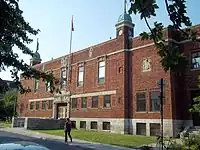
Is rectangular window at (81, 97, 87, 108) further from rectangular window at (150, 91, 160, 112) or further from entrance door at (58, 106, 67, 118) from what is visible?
rectangular window at (150, 91, 160, 112)

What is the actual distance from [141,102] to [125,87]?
2655 millimetres

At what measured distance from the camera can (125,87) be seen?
32531 mm

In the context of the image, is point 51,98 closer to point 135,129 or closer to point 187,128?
point 135,129

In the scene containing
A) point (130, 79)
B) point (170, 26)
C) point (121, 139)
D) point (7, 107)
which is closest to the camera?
point (170, 26)

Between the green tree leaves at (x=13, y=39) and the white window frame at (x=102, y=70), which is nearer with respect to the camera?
the green tree leaves at (x=13, y=39)

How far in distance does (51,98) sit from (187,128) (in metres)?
23.6

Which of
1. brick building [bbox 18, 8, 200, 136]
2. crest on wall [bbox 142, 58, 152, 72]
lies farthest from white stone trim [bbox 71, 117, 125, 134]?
crest on wall [bbox 142, 58, 152, 72]

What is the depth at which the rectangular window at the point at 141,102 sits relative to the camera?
3051 cm

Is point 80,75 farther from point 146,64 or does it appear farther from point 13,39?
point 13,39

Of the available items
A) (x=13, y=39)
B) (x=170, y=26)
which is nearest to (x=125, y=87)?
(x=13, y=39)

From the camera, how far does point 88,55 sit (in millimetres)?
39000

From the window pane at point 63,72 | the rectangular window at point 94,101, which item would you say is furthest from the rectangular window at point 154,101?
the window pane at point 63,72

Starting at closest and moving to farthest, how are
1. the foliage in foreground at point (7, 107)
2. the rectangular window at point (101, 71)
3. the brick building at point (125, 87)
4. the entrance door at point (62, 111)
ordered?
the brick building at point (125, 87) < the rectangular window at point (101, 71) < the entrance door at point (62, 111) < the foliage in foreground at point (7, 107)

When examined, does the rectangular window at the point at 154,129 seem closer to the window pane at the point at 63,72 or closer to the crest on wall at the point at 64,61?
the window pane at the point at 63,72
